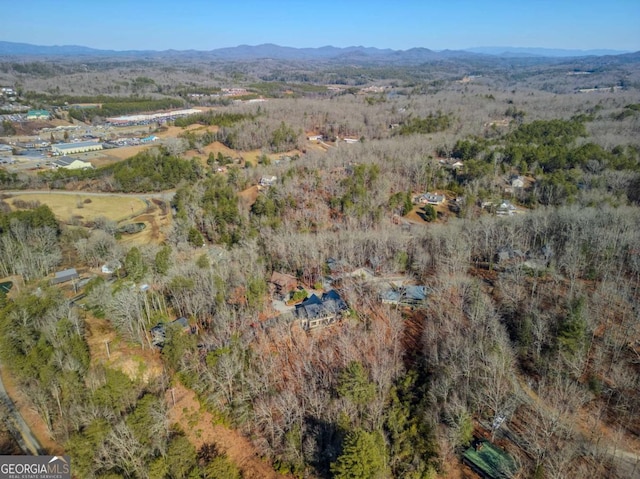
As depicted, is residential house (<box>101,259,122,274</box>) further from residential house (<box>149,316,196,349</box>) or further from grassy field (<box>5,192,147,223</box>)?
grassy field (<box>5,192,147,223</box>)

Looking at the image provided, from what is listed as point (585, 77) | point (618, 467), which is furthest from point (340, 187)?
point (585, 77)

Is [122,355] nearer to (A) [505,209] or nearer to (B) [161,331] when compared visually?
(B) [161,331]

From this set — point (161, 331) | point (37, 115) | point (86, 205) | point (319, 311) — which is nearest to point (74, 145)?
point (37, 115)

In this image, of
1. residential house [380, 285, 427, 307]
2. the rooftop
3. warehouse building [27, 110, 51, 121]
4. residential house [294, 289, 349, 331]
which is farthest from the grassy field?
warehouse building [27, 110, 51, 121]

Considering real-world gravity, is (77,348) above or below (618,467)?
above

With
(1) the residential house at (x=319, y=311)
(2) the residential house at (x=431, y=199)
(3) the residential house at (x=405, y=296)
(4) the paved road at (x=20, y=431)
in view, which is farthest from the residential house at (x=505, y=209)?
(4) the paved road at (x=20, y=431)

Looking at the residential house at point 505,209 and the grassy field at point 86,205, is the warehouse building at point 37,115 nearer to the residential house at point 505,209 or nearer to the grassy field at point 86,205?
the grassy field at point 86,205

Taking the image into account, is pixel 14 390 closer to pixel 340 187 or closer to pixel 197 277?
pixel 197 277
